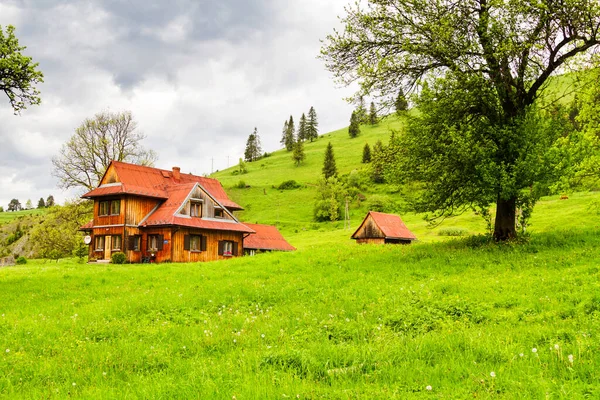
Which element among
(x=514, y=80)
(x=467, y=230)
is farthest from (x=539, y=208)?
(x=514, y=80)

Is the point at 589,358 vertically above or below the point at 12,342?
above

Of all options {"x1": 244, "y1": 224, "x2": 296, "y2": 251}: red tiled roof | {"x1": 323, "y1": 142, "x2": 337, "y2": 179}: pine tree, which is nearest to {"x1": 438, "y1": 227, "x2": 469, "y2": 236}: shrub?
{"x1": 244, "y1": 224, "x2": 296, "y2": 251}: red tiled roof

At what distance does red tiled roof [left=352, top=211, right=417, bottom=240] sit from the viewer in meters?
59.4

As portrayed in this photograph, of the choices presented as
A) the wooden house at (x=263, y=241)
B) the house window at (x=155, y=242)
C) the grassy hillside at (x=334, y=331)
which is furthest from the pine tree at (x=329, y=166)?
the grassy hillside at (x=334, y=331)

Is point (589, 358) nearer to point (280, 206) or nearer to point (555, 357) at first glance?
point (555, 357)

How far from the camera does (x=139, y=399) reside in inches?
222

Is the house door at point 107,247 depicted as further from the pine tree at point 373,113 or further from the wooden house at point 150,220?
the pine tree at point 373,113

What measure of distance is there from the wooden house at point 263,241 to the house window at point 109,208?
651 inches

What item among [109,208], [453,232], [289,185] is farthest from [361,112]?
[289,185]

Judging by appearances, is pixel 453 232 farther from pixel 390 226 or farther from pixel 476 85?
pixel 476 85

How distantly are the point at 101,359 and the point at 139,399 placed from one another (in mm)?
2772

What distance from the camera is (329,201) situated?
349ft

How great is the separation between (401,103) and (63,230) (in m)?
47.9

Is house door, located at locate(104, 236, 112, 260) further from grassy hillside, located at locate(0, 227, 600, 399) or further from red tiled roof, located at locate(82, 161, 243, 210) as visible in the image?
grassy hillside, located at locate(0, 227, 600, 399)
